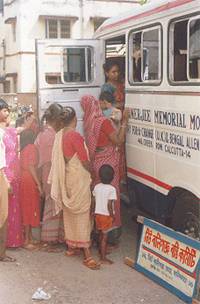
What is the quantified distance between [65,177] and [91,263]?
0.89 meters

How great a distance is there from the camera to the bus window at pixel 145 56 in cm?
502

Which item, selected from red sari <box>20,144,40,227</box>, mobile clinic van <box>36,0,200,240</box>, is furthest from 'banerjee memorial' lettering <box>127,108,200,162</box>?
red sari <box>20,144,40,227</box>

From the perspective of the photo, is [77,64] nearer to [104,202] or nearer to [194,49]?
[104,202]

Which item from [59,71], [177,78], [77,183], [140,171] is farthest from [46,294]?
[59,71]

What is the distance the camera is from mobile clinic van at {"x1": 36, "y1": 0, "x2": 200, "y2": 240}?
14.6 feet

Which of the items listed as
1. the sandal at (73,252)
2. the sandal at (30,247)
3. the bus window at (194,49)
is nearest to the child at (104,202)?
the sandal at (73,252)

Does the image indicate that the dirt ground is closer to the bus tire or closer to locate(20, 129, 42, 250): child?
locate(20, 129, 42, 250): child

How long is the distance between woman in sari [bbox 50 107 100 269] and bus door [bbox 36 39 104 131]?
→ 1650 millimetres

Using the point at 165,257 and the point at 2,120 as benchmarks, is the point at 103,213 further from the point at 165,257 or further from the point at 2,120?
the point at 2,120

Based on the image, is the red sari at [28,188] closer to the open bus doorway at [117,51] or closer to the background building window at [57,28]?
the open bus doorway at [117,51]

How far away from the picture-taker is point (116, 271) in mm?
4996

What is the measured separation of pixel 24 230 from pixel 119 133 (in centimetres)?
154

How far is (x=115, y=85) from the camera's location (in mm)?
6188

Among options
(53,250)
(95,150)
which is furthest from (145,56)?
(53,250)
